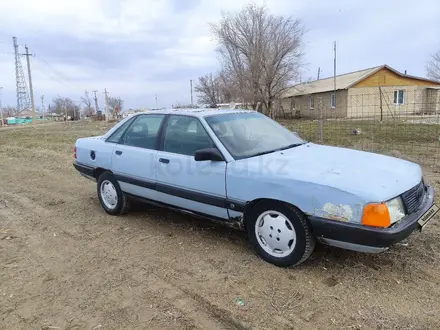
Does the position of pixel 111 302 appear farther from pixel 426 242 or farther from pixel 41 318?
pixel 426 242

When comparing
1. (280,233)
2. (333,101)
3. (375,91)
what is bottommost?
(280,233)

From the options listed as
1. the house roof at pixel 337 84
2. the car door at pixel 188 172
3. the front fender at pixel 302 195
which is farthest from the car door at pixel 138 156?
the house roof at pixel 337 84

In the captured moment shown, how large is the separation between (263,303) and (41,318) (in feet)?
5.61

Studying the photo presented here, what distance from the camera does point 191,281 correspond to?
10.5 ft

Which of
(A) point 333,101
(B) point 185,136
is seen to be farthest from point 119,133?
(A) point 333,101

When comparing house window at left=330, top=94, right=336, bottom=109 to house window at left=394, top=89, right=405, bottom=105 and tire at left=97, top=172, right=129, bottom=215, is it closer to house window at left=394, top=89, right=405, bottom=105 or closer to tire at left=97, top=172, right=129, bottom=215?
house window at left=394, top=89, right=405, bottom=105

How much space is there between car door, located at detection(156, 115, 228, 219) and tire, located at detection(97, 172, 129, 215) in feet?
2.98

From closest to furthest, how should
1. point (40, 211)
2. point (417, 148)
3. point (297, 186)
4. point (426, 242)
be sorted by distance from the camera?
point (297, 186) < point (426, 242) < point (40, 211) < point (417, 148)

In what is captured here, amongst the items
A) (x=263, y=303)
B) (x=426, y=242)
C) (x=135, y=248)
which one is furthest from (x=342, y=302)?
(x=135, y=248)

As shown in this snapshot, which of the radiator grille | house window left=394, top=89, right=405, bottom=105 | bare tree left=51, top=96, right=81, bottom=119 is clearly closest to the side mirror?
the radiator grille

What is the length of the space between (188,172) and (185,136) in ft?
1.54

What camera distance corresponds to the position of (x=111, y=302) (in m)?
2.90

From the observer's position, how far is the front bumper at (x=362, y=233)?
2.78 m

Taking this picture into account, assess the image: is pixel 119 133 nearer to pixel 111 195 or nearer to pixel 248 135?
pixel 111 195
